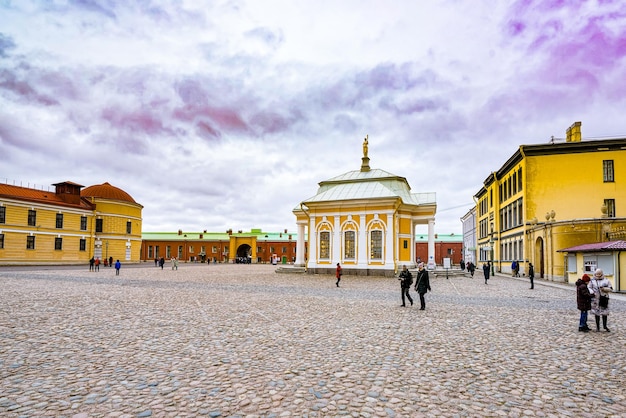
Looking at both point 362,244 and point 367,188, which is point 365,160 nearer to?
point 367,188

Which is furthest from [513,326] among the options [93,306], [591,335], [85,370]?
[93,306]

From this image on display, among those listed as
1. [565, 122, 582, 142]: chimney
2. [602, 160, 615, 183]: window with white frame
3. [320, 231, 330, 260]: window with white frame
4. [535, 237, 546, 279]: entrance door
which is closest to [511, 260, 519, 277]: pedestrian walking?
[535, 237, 546, 279]: entrance door

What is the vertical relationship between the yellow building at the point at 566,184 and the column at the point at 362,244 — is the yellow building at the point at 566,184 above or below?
above

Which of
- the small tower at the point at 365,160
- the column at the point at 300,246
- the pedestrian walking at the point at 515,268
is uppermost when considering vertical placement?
the small tower at the point at 365,160

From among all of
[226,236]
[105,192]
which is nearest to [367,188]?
[105,192]

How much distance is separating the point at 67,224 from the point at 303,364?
53.2 m

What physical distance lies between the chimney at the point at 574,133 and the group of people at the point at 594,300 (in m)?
31.0

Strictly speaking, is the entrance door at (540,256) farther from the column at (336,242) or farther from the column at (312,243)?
Answer: the column at (312,243)

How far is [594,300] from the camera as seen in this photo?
34.0ft

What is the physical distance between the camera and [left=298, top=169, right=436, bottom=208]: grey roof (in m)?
35.8

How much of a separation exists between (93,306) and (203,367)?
8517mm

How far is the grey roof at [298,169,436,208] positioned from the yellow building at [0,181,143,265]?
31832 millimetres

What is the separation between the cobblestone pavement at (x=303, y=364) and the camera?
16.6 feet

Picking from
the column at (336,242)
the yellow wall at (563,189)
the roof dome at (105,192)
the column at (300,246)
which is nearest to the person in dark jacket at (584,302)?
the yellow wall at (563,189)
